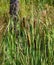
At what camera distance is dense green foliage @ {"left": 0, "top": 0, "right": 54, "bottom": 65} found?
248cm

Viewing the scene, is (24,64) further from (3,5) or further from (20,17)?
(3,5)

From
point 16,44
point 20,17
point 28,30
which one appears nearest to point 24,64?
point 16,44

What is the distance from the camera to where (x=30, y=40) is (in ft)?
8.59

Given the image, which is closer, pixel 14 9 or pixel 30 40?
pixel 30 40

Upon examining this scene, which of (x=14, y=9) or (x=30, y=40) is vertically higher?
(x=14, y=9)

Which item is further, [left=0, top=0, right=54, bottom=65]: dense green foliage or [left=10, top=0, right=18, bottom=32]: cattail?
[left=10, top=0, right=18, bottom=32]: cattail

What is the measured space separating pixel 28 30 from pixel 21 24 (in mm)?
120

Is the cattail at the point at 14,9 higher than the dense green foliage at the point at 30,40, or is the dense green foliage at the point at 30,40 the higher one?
the cattail at the point at 14,9

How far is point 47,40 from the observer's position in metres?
2.64

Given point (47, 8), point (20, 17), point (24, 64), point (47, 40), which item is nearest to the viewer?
point (24, 64)

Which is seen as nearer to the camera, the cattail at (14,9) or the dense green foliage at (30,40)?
the dense green foliage at (30,40)

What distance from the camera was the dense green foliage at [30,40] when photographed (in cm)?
248

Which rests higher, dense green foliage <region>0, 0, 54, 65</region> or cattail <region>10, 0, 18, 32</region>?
cattail <region>10, 0, 18, 32</region>

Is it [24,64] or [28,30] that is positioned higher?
[28,30]
